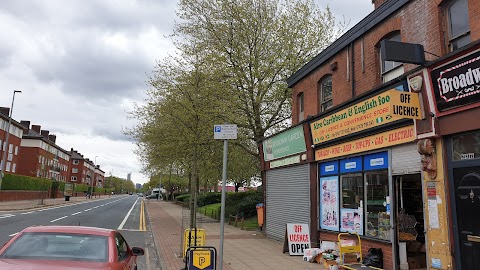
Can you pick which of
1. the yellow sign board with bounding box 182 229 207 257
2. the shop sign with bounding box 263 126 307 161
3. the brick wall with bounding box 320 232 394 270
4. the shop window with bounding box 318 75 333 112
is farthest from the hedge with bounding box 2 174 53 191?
the brick wall with bounding box 320 232 394 270

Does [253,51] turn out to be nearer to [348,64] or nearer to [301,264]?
[348,64]

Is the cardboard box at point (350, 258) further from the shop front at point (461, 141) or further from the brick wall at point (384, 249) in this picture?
the shop front at point (461, 141)

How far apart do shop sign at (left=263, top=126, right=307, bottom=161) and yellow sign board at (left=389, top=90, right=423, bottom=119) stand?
5643mm

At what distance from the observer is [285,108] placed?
20.4 metres

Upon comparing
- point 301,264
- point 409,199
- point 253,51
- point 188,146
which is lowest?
point 301,264

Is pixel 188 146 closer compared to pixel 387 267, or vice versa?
pixel 387 267

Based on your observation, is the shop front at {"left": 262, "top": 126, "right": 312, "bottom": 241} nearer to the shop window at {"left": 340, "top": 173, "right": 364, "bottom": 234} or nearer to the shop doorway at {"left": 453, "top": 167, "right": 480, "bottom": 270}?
the shop window at {"left": 340, "top": 173, "right": 364, "bottom": 234}

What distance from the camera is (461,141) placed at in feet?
23.7

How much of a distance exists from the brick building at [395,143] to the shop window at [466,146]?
0.8 inches

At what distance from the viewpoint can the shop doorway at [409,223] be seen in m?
8.86

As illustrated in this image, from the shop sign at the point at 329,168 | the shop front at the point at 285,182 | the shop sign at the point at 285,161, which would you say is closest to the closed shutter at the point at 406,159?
the shop sign at the point at 329,168

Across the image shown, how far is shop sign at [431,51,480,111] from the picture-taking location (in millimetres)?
6691

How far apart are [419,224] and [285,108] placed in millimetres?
11207

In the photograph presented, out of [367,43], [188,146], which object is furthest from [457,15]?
[188,146]
